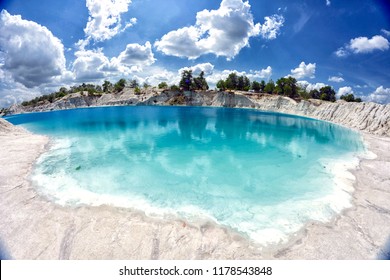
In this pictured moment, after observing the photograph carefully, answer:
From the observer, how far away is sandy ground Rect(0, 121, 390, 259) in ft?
24.2

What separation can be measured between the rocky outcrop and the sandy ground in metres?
37.2

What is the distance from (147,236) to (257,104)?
93992mm

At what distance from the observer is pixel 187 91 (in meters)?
114

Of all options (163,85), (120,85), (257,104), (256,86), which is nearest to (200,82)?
(163,85)

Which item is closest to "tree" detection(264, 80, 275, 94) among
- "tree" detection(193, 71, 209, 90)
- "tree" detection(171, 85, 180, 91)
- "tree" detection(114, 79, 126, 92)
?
"tree" detection(193, 71, 209, 90)

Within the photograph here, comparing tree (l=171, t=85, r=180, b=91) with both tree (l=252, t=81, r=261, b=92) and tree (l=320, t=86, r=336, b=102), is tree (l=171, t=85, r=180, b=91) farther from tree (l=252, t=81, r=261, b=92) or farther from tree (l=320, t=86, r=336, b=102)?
tree (l=320, t=86, r=336, b=102)

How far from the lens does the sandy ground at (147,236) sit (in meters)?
7.38

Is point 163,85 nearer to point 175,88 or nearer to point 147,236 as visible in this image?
point 175,88

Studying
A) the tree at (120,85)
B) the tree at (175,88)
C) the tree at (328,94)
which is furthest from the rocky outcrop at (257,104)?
the tree at (328,94)

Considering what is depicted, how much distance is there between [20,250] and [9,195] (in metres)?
5.46

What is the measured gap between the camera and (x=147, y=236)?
26.7 feet

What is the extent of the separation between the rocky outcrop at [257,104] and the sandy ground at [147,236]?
3723cm
